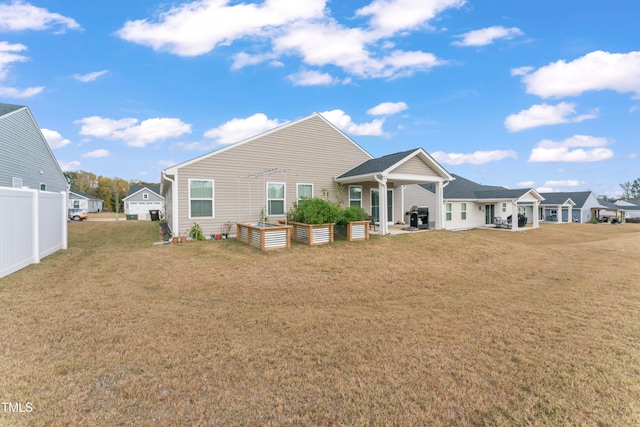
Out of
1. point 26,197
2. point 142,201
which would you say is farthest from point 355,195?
point 142,201

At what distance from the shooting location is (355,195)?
1530cm

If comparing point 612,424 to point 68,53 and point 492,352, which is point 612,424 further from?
point 68,53

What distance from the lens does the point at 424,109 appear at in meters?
18.1

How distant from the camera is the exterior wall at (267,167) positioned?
11.7 meters

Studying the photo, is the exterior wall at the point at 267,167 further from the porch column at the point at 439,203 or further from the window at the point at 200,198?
the porch column at the point at 439,203

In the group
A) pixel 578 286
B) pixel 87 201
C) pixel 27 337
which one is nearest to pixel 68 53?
pixel 27 337

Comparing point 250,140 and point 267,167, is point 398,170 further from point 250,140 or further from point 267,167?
point 250,140

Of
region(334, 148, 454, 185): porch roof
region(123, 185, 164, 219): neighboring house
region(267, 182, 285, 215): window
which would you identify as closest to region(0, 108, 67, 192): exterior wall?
region(267, 182, 285, 215): window

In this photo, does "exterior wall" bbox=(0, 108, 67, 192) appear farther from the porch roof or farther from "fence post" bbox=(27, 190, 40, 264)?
the porch roof

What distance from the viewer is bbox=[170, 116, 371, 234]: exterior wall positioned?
11.7m

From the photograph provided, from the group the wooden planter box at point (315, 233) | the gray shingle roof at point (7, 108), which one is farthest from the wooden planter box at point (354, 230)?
the gray shingle roof at point (7, 108)

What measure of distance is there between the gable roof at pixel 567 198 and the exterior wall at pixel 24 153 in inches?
1831

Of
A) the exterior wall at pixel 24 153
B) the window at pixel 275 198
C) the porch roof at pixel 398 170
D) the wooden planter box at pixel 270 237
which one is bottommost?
the wooden planter box at pixel 270 237

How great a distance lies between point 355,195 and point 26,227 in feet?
41.0
